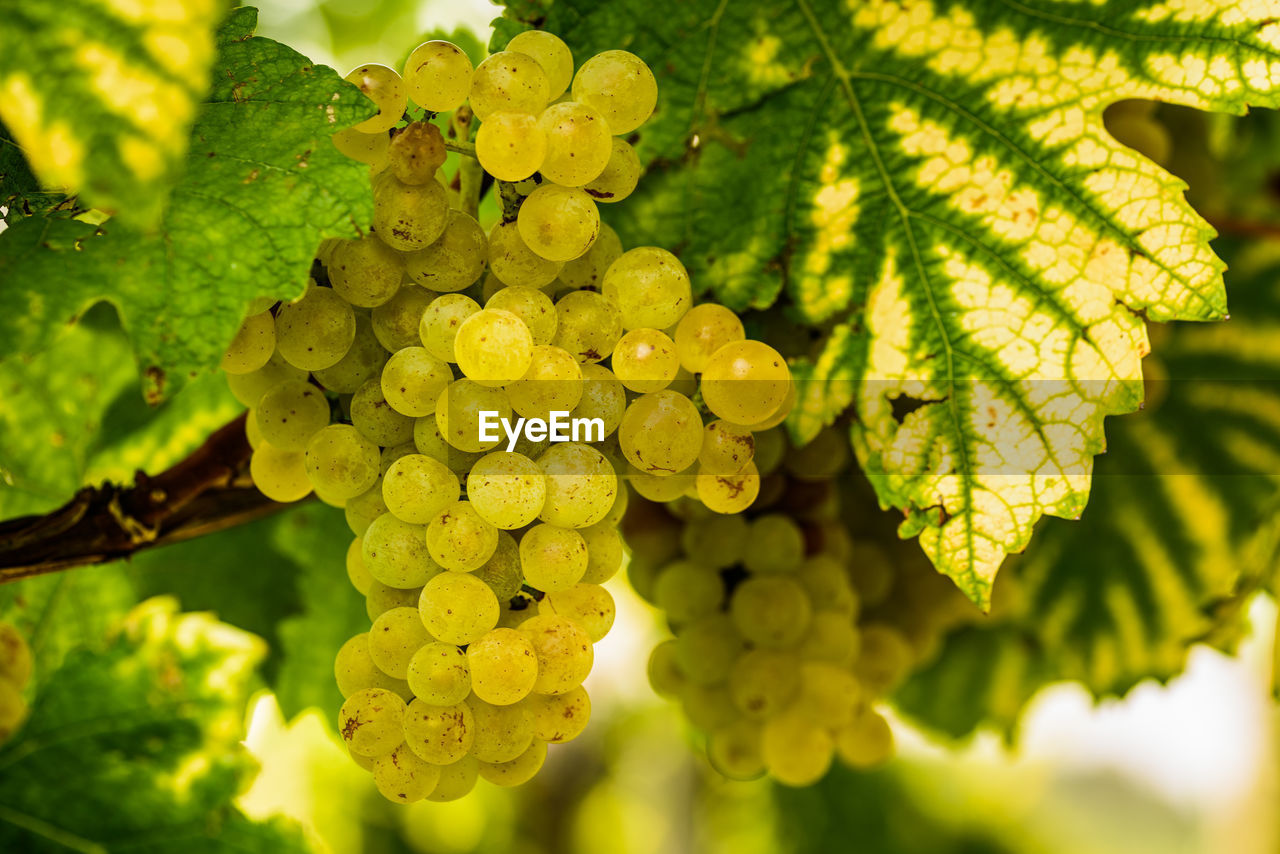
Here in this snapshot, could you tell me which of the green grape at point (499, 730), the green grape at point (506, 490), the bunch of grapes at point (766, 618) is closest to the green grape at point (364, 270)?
→ the green grape at point (506, 490)

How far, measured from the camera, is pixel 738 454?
1.73 ft

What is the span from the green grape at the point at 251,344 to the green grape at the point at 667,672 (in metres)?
0.44

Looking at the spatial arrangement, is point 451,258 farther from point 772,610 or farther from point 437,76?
point 772,610

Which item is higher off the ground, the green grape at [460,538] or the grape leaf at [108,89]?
the grape leaf at [108,89]

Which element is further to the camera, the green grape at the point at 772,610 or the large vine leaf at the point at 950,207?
the green grape at the point at 772,610

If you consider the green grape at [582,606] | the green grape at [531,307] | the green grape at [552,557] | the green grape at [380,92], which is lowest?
the green grape at [582,606]

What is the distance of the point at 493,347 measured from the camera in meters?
0.46

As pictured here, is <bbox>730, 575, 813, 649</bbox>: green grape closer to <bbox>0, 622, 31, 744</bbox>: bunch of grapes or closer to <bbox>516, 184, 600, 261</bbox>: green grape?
<bbox>516, 184, 600, 261</bbox>: green grape

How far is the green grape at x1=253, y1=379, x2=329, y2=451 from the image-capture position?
54cm

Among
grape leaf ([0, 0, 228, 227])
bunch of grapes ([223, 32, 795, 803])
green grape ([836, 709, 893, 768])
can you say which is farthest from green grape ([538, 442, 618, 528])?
green grape ([836, 709, 893, 768])

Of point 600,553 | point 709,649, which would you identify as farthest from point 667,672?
point 600,553

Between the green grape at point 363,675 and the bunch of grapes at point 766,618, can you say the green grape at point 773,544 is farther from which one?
the green grape at point 363,675

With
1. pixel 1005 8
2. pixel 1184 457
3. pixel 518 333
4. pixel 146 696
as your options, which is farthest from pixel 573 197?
pixel 1184 457

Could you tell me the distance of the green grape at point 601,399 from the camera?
514mm
